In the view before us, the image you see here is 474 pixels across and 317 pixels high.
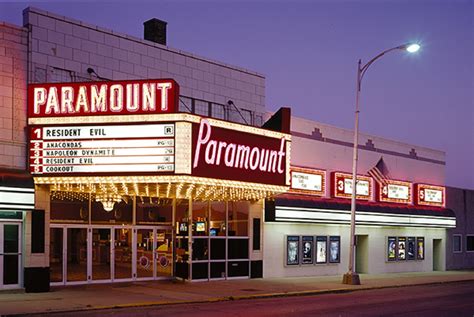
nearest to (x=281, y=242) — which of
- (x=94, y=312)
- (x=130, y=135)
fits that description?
(x=130, y=135)

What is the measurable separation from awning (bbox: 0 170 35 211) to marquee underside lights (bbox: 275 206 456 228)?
414 inches

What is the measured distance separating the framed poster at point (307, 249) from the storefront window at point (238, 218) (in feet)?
12.1

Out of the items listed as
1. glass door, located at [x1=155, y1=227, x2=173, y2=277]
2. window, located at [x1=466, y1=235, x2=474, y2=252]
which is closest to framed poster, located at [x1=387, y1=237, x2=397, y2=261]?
window, located at [x1=466, y1=235, x2=474, y2=252]

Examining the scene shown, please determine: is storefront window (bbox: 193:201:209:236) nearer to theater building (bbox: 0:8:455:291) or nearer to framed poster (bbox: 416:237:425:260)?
theater building (bbox: 0:8:455:291)

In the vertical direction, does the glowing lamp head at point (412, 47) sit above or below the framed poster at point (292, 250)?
above

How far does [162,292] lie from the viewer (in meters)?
20.5

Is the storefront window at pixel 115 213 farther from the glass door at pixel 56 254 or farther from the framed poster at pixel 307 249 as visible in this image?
the framed poster at pixel 307 249

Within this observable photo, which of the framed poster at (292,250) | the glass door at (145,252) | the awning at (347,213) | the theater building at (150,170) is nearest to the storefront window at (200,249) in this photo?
the theater building at (150,170)

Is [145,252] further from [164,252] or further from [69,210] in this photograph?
[69,210]

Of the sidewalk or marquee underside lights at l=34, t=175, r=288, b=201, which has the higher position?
marquee underside lights at l=34, t=175, r=288, b=201

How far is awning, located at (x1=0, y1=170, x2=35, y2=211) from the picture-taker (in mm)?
18656

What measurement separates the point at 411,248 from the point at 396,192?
354cm

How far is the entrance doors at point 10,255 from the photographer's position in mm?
19125

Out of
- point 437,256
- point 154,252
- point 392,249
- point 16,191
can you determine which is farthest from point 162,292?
point 437,256
